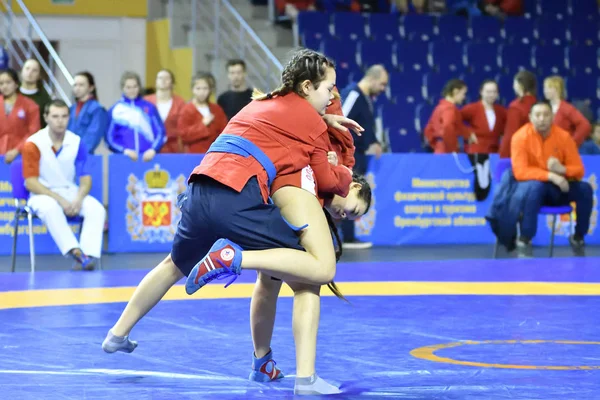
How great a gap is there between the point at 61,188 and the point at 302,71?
476cm

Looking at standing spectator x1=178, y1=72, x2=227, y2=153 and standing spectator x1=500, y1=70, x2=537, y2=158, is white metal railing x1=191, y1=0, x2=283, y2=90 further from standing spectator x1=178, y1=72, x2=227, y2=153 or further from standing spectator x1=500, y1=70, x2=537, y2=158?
standing spectator x1=500, y1=70, x2=537, y2=158

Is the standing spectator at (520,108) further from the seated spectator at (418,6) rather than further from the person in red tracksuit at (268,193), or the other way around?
the person in red tracksuit at (268,193)

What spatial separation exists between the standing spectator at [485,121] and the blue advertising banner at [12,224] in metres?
3.86

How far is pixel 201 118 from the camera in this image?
32.2ft

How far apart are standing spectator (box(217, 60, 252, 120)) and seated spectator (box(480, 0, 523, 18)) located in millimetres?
5503

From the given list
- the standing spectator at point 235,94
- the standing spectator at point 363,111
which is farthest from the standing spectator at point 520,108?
the standing spectator at point 235,94

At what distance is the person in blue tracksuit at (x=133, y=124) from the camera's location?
9.59 meters

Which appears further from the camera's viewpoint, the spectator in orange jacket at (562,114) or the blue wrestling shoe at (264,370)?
the spectator in orange jacket at (562,114)

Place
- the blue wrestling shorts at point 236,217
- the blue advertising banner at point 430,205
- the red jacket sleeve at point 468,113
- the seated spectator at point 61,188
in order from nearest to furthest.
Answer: the blue wrestling shorts at point 236,217, the seated spectator at point 61,188, the blue advertising banner at point 430,205, the red jacket sleeve at point 468,113

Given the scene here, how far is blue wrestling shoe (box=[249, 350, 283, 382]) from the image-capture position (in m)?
4.03

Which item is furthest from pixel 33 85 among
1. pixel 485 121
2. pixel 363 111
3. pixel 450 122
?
pixel 485 121

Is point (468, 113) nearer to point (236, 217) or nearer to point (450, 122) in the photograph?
point (450, 122)

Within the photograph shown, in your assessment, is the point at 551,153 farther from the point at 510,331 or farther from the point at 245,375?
the point at 245,375

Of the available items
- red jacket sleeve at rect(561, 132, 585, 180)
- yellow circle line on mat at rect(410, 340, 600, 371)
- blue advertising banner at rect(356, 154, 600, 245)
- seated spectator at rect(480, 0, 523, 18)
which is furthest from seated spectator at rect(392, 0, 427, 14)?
yellow circle line on mat at rect(410, 340, 600, 371)
